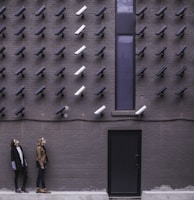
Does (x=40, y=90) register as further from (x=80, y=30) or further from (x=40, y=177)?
(x=40, y=177)

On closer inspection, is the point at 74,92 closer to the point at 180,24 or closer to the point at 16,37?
the point at 16,37

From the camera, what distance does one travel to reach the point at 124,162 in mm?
18328

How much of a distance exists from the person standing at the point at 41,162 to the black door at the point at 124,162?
2.05 meters

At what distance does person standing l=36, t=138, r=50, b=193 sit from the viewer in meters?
17.7

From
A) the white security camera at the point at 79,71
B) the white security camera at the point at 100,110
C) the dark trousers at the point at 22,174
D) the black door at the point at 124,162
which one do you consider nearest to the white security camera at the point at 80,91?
the white security camera at the point at 79,71

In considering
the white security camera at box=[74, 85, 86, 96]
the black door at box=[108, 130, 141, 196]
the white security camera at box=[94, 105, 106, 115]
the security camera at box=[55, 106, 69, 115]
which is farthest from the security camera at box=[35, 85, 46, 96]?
the black door at box=[108, 130, 141, 196]

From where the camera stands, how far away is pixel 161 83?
1819 cm

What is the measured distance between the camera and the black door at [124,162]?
18.3 m

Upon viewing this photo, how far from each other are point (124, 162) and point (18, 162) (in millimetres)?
3352

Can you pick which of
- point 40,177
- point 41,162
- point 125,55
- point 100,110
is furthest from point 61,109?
point 125,55

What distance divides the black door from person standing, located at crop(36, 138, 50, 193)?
205cm

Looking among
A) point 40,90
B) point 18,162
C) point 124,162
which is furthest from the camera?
point 124,162

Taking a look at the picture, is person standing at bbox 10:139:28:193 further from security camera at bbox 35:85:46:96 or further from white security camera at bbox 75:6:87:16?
white security camera at bbox 75:6:87:16

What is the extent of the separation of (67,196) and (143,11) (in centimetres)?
624
